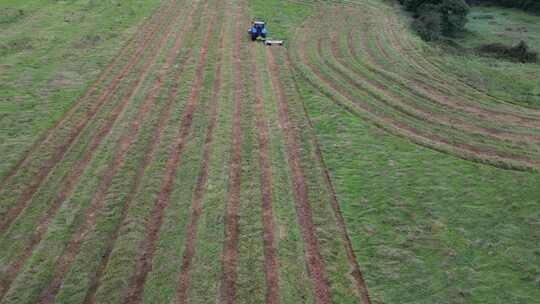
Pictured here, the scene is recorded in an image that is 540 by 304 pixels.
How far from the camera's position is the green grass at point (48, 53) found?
19938 millimetres

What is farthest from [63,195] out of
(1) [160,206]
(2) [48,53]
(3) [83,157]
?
(2) [48,53]

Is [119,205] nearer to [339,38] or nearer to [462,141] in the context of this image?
[462,141]

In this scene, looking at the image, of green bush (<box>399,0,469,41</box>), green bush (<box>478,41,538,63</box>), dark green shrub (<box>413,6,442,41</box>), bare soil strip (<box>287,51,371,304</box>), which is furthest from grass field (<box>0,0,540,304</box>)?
green bush (<box>399,0,469,41</box>)

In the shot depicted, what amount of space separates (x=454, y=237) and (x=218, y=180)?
31.5 ft

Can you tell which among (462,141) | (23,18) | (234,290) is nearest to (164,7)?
(23,18)

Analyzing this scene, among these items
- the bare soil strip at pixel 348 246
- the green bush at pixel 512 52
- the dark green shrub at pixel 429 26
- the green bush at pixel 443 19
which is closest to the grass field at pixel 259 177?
the bare soil strip at pixel 348 246

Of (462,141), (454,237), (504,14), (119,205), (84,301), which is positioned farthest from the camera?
(504,14)

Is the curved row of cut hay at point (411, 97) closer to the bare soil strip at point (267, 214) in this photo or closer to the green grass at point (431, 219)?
the green grass at point (431, 219)

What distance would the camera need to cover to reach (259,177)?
16.7 meters

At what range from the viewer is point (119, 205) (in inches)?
596

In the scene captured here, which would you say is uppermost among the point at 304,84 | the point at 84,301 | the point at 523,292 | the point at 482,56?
the point at 482,56

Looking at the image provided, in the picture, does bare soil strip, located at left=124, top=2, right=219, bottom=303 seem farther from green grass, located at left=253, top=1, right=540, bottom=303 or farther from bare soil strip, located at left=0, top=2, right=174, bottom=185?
green grass, located at left=253, top=1, right=540, bottom=303

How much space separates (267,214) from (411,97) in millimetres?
13120

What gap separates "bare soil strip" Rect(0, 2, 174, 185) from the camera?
17031 millimetres
